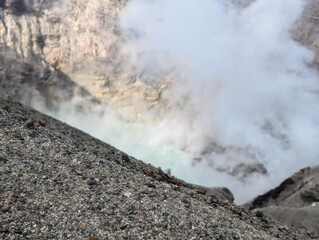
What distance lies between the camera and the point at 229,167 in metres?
97.7

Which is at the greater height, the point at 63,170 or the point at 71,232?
the point at 63,170

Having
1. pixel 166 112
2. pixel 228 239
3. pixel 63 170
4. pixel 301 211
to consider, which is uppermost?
pixel 166 112

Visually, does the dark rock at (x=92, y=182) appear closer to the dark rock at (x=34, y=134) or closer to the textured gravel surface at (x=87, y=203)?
the textured gravel surface at (x=87, y=203)

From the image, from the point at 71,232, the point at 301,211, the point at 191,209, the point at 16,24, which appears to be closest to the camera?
the point at 71,232

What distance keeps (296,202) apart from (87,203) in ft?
89.3

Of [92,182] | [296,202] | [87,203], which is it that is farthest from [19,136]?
A: [296,202]

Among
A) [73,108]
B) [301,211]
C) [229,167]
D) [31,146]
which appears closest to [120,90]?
[73,108]

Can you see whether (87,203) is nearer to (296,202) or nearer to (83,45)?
(296,202)

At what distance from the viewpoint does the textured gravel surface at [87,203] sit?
9070mm

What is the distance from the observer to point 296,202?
1362 inches

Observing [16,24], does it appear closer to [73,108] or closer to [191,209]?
[73,108]

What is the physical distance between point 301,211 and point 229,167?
70.1m

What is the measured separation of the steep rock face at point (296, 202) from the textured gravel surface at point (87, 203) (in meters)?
10.8

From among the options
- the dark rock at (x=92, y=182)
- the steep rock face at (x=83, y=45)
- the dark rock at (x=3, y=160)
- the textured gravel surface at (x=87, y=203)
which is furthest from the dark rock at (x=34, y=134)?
the steep rock face at (x=83, y=45)
